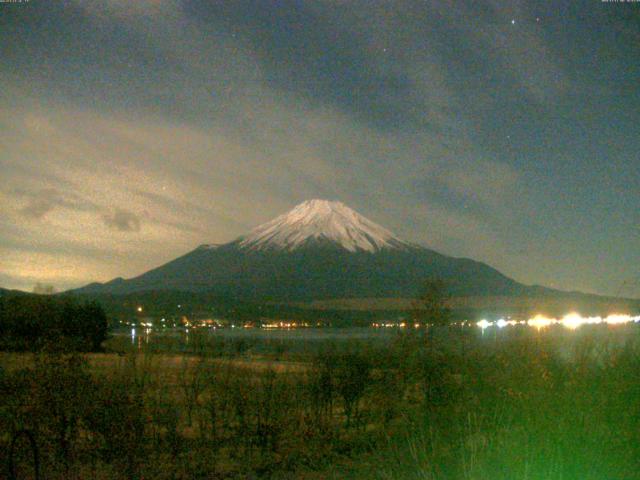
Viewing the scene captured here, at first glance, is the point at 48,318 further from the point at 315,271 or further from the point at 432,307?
the point at 315,271

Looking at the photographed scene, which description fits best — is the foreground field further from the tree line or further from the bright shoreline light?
the tree line

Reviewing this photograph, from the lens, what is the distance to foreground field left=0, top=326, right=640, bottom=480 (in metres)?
5.70

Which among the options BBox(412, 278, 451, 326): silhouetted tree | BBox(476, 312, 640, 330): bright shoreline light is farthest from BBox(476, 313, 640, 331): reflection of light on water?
BBox(412, 278, 451, 326): silhouetted tree

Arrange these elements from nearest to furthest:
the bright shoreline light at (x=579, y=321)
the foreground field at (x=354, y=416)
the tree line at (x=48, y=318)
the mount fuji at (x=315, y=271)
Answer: the foreground field at (x=354, y=416) < the bright shoreline light at (x=579, y=321) < the tree line at (x=48, y=318) < the mount fuji at (x=315, y=271)

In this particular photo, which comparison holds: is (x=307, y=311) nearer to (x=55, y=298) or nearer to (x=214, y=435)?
(x=55, y=298)

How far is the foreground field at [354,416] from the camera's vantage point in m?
5.70

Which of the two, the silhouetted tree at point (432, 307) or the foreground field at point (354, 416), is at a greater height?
the silhouetted tree at point (432, 307)

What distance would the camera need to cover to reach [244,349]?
97.2ft

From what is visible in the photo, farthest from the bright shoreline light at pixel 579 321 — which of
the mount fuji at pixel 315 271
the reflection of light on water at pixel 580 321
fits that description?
the mount fuji at pixel 315 271

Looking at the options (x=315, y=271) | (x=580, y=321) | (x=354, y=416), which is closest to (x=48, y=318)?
(x=354, y=416)

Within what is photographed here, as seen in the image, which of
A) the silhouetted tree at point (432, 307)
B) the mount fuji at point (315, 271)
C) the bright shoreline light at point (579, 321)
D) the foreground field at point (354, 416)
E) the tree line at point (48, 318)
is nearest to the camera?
the foreground field at point (354, 416)

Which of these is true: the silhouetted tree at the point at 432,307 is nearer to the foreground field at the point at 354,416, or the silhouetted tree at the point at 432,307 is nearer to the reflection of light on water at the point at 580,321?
the reflection of light on water at the point at 580,321

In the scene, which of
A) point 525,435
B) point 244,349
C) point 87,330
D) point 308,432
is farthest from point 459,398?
point 87,330

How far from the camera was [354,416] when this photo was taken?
12812 mm
